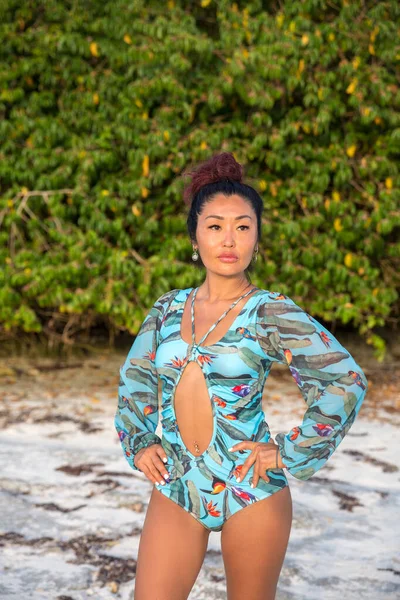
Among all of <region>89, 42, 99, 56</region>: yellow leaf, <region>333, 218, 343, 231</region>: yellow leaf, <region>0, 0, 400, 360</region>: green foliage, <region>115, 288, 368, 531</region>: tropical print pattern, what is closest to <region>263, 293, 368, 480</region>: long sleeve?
<region>115, 288, 368, 531</region>: tropical print pattern

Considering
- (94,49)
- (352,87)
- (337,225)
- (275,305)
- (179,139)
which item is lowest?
(275,305)

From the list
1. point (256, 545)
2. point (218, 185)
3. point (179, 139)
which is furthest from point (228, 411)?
point (179, 139)

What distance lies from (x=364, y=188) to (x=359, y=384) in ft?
21.1

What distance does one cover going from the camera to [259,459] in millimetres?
2404

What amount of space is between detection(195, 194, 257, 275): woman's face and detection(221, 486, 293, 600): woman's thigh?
26.9 inches

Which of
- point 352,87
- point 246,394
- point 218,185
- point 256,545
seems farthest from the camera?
point 352,87

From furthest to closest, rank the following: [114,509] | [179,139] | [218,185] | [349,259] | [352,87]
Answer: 1. [349,259]
2. [179,139]
3. [352,87]
4. [114,509]
5. [218,185]

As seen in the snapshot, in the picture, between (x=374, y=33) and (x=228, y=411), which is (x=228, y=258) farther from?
(x=374, y=33)

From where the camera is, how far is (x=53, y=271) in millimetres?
7914

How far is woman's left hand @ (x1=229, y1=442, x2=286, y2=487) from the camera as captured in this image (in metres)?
2.40

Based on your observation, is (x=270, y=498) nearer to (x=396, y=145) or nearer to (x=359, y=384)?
(x=359, y=384)

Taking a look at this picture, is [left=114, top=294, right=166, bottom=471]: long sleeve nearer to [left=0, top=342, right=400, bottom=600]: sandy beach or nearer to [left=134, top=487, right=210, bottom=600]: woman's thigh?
[left=134, top=487, right=210, bottom=600]: woman's thigh

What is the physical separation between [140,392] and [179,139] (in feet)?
18.4

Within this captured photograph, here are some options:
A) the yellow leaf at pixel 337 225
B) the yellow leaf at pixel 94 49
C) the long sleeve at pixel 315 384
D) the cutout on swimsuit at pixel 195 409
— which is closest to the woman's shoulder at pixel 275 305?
the long sleeve at pixel 315 384
